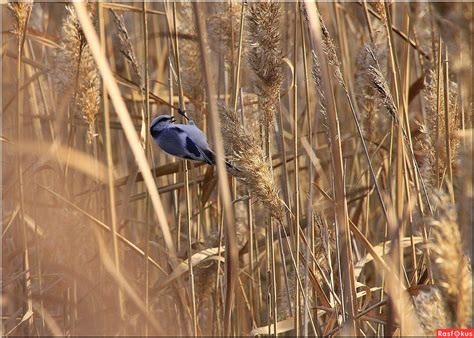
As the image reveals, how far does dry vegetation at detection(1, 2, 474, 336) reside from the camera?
1.22 m

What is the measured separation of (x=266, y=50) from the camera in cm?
151

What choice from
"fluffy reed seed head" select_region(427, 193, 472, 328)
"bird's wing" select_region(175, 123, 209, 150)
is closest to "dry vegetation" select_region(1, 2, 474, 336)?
"fluffy reed seed head" select_region(427, 193, 472, 328)

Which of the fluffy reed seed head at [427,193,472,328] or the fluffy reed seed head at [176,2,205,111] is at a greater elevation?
the fluffy reed seed head at [176,2,205,111]

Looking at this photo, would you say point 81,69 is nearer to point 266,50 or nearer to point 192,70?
point 192,70

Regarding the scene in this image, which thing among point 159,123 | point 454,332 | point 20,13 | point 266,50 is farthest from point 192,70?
point 454,332

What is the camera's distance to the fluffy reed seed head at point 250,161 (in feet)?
4.54

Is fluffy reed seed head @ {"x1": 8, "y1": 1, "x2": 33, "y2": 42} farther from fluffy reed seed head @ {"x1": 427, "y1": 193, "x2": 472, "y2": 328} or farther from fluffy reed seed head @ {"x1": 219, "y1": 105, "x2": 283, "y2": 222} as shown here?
fluffy reed seed head @ {"x1": 427, "y1": 193, "x2": 472, "y2": 328}

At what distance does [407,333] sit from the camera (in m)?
1.25

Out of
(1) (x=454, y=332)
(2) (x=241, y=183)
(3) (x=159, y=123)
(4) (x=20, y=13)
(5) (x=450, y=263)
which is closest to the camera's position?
(5) (x=450, y=263)

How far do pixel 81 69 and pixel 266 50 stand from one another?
628 millimetres

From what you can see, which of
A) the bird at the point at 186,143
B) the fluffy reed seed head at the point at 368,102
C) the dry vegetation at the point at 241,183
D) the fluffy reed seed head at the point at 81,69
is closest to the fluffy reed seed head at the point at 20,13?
the dry vegetation at the point at 241,183

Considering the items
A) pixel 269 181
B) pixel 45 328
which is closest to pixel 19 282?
pixel 45 328

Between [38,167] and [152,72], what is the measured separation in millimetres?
1205

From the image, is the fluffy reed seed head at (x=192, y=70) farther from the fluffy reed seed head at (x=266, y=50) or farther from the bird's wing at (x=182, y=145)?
the fluffy reed seed head at (x=266, y=50)
